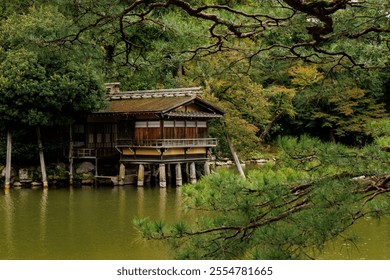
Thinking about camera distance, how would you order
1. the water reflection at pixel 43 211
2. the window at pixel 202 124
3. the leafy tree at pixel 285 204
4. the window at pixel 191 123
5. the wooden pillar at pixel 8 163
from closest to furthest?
the leafy tree at pixel 285 204 < the water reflection at pixel 43 211 < the wooden pillar at pixel 8 163 < the window at pixel 191 123 < the window at pixel 202 124

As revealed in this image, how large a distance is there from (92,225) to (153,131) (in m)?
7.75

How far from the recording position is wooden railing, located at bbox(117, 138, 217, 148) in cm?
1919

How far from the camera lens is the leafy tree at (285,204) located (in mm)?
4012

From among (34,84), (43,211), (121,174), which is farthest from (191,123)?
(43,211)

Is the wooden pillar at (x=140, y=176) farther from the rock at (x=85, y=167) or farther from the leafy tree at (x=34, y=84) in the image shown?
→ the leafy tree at (x=34, y=84)

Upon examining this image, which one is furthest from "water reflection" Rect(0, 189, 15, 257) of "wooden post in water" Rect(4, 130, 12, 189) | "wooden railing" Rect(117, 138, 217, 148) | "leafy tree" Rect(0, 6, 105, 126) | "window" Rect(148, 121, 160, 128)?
"window" Rect(148, 121, 160, 128)

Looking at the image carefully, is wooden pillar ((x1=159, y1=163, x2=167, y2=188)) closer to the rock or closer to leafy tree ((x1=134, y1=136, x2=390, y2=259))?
the rock

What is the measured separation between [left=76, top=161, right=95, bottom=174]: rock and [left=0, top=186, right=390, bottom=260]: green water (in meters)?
1.80

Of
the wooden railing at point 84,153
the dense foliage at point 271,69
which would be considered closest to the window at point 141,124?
the wooden railing at point 84,153

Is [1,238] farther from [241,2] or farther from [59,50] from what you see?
[241,2]

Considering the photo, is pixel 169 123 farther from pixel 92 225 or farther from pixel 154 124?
pixel 92 225

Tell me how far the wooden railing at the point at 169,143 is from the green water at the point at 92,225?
152cm

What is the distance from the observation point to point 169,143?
19.3 meters

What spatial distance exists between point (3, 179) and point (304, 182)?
53.8 feet
